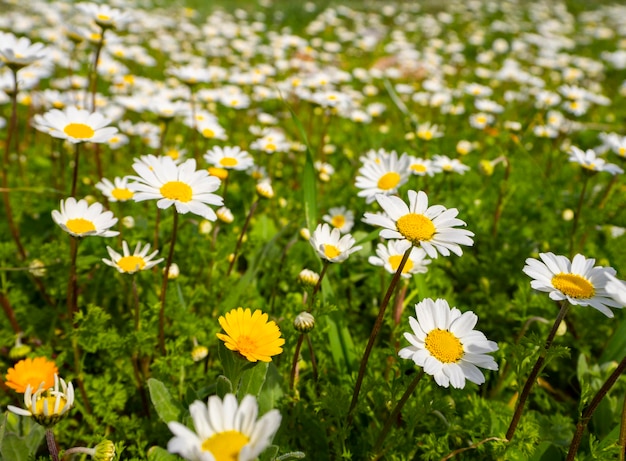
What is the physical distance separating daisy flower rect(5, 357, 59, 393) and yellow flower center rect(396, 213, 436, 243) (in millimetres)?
1093

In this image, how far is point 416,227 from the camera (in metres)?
1.41

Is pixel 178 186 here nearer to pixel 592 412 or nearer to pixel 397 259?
pixel 397 259

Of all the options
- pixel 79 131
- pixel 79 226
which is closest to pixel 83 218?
pixel 79 226

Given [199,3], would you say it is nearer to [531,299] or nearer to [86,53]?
[86,53]

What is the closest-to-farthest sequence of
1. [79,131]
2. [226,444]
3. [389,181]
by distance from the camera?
1. [226,444]
2. [79,131]
3. [389,181]

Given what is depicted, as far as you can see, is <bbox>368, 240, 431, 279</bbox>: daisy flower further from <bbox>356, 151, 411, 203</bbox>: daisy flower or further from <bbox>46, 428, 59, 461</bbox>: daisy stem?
<bbox>46, 428, 59, 461</bbox>: daisy stem

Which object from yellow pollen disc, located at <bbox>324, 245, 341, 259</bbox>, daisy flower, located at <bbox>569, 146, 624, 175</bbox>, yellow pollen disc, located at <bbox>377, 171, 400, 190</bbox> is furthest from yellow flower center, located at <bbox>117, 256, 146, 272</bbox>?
daisy flower, located at <bbox>569, 146, 624, 175</bbox>

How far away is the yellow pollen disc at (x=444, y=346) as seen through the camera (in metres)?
1.33

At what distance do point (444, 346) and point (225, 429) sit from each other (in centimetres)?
66

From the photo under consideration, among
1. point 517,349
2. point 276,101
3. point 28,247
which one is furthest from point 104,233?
Result: point 276,101

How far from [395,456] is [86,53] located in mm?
7292

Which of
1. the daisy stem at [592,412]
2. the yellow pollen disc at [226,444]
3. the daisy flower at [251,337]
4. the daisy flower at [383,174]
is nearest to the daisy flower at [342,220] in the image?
the daisy flower at [383,174]

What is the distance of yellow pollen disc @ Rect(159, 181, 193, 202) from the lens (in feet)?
5.27

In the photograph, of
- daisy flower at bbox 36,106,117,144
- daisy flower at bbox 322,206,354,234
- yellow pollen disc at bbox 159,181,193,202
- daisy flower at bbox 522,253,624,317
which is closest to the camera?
daisy flower at bbox 522,253,624,317
